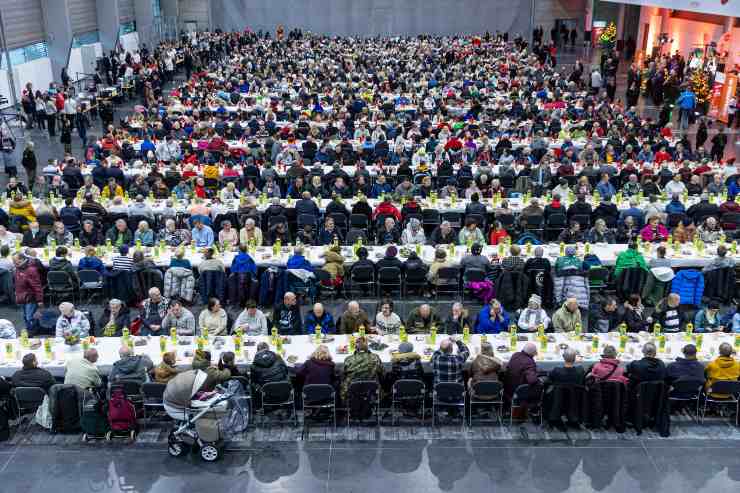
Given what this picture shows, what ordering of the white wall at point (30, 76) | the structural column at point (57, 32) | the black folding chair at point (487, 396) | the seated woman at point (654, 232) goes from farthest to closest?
1. the structural column at point (57, 32)
2. the white wall at point (30, 76)
3. the seated woman at point (654, 232)
4. the black folding chair at point (487, 396)

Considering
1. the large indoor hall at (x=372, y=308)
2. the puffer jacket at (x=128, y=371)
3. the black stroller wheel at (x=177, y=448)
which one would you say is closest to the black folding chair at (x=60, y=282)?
the large indoor hall at (x=372, y=308)

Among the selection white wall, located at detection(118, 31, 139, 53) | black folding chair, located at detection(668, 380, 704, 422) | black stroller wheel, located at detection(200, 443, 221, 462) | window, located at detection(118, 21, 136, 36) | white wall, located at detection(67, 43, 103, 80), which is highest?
window, located at detection(118, 21, 136, 36)

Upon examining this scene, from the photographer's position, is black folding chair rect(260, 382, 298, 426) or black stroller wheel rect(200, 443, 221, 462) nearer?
black stroller wheel rect(200, 443, 221, 462)

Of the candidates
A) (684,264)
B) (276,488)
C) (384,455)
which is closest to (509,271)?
(684,264)

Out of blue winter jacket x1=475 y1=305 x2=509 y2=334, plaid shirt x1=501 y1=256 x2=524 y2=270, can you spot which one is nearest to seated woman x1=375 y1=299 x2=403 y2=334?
blue winter jacket x1=475 y1=305 x2=509 y2=334

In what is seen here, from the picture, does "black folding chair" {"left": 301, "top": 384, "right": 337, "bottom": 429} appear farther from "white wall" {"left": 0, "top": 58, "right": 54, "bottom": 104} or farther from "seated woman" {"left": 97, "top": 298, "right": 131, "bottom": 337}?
"white wall" {"left": 0, "top": 58, "right": 54, "bottom": 104}

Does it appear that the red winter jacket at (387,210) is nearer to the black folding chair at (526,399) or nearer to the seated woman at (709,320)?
the seated woman at (709,320)

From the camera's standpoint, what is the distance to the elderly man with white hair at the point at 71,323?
32.6 feet

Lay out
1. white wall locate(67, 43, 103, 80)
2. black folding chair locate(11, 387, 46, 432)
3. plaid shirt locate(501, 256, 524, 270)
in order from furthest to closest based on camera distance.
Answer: white wall locate(67, 43, 103, 80)
plaid shirt locate(501, 256, 524, 270)
black folding chair locate(11, 387, 46, 432)

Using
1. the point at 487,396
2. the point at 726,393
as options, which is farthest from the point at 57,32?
the point at 726,393

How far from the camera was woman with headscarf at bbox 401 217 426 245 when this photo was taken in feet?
42.4

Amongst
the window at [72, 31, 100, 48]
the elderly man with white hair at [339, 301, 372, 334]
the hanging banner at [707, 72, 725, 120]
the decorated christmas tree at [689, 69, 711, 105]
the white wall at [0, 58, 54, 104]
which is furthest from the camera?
the window at [72, 31, 100, 48]

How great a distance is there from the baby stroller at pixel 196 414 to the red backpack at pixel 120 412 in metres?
0.56

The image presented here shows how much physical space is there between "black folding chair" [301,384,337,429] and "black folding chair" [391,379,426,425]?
28.0 inches
